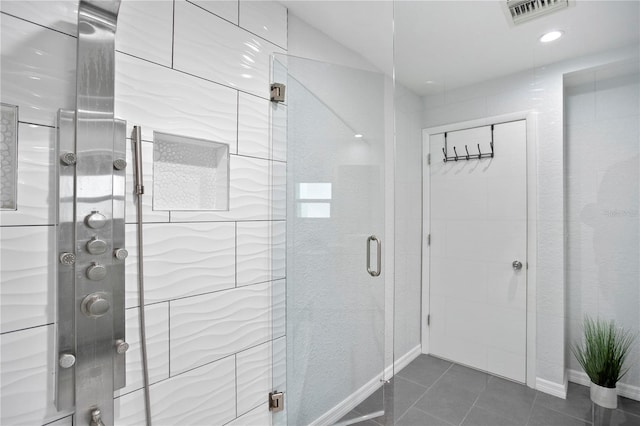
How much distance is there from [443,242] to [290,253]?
30.6 inches

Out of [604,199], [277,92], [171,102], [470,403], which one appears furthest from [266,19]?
[470,403]

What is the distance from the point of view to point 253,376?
1521 millimetres

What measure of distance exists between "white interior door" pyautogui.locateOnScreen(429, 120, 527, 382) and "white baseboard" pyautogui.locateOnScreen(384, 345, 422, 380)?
0.07 metres

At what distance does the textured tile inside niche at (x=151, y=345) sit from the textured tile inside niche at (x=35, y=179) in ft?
1.38

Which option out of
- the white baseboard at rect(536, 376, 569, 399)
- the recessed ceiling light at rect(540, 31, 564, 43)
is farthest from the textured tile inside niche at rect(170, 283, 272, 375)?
the recessed ceiling light at rect(540, 31, 564, 43)

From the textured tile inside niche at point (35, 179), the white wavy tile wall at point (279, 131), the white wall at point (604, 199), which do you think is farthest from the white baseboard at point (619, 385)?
the textured tile inside niche at point (35, 179)

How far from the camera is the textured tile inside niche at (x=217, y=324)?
125 cm

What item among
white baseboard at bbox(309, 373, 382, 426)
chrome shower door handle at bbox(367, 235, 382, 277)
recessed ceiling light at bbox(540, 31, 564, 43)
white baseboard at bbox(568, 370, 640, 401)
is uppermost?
recessed ceiling light at bbox(540, 31, 564, 43)

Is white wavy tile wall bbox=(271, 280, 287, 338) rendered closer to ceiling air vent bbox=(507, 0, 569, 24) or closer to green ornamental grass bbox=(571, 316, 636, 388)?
green ornamental grass bbox=(571, 316, 636, 388)

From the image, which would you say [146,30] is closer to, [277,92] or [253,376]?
[277,92]

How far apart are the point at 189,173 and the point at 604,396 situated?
182 cm

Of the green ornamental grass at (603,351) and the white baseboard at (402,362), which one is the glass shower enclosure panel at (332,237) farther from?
the green ornamental grass at (603,351)

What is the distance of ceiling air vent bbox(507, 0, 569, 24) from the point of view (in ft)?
4.02

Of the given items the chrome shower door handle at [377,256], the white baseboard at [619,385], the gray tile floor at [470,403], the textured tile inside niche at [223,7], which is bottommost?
the gray tile floor at [470,403]
